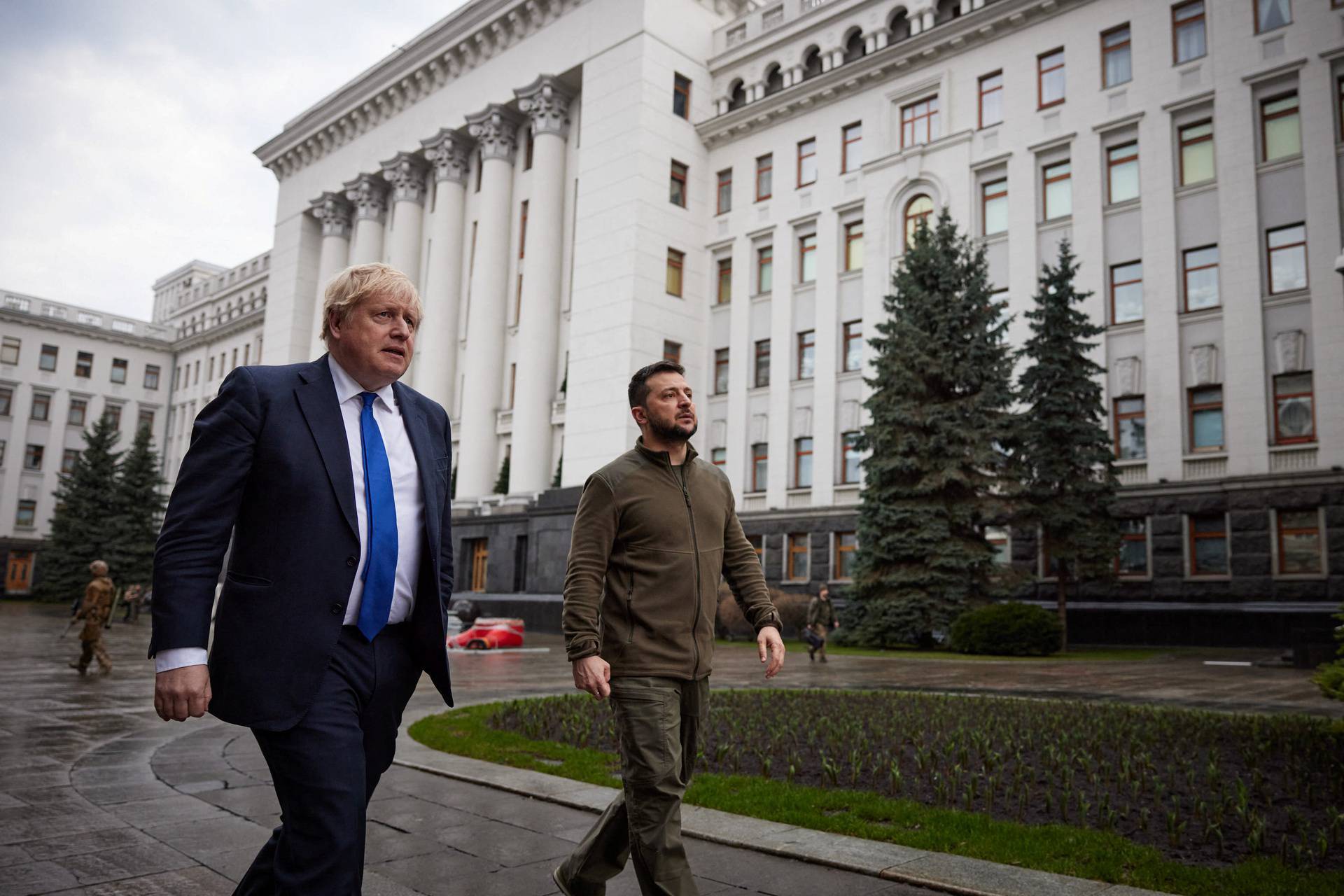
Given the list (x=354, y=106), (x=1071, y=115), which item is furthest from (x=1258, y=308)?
(x=354, y=106)

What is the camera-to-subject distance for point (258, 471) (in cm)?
279

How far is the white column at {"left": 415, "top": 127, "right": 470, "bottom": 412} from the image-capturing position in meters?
45.1

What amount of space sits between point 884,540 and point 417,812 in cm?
1996

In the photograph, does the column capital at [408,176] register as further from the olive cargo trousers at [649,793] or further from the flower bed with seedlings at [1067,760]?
the olive cargo trousers at [649,793]

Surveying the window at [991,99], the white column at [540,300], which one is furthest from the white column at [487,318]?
the window at [991,99]

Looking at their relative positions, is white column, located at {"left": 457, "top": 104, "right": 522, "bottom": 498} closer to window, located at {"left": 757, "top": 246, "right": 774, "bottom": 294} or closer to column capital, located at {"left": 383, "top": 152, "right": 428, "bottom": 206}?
column capital, located at {"left": 383, "top": 152, "right": 428, "bottom": 206}

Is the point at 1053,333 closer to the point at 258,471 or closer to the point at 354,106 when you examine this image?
the point at 258,471

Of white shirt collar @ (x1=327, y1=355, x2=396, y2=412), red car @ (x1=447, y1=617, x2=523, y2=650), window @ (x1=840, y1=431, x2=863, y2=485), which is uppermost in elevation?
window @ (x1=840, y1=431, x2=863, y2=485)

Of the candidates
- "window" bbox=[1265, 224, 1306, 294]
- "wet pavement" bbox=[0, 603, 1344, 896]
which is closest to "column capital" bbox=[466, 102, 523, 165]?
"window" bbox=[1265, 224, 1306, 294]

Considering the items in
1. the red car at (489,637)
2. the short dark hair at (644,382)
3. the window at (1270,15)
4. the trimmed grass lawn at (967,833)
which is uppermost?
the window at (1270,15)

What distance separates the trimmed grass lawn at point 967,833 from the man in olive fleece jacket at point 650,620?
196 centimetres

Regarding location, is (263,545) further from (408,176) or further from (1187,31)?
(408,176)

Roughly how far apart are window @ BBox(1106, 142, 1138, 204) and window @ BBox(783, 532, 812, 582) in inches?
559

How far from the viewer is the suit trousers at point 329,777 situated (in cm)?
261
